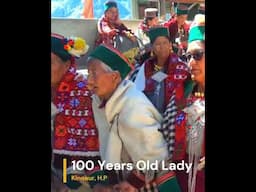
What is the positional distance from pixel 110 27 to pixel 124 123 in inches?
20.8

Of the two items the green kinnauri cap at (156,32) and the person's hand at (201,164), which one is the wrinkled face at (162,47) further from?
the person's hand at (201,164)

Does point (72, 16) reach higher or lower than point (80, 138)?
higher

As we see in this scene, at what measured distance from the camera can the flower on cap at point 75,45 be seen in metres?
3.80

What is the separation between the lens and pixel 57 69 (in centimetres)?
383

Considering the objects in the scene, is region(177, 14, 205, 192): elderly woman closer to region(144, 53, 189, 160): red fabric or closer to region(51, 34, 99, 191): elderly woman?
region(144, 53, 189, 160): red fabric

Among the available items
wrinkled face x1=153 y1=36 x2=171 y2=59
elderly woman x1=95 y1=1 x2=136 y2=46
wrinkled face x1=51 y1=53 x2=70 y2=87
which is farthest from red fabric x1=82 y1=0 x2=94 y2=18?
wrinkled face x1=153 y1=36 x2=171 y2=59

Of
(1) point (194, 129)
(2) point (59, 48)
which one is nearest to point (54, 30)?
(2) point (59, 48)

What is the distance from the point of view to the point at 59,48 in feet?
12.5

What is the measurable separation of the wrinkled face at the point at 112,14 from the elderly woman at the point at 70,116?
29 centimetres

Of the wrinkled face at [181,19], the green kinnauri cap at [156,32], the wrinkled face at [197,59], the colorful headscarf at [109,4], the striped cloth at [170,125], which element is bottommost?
the striped cloth at [170,125]

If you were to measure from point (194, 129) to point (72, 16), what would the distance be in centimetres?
90

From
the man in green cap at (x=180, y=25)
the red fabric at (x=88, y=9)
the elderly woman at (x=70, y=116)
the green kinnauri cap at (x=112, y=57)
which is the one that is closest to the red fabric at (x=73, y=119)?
the elderly woman at (x=70, y=116)

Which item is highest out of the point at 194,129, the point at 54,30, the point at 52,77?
the point at 54,30

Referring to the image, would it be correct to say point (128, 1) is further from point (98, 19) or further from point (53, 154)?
point (53, 154)
